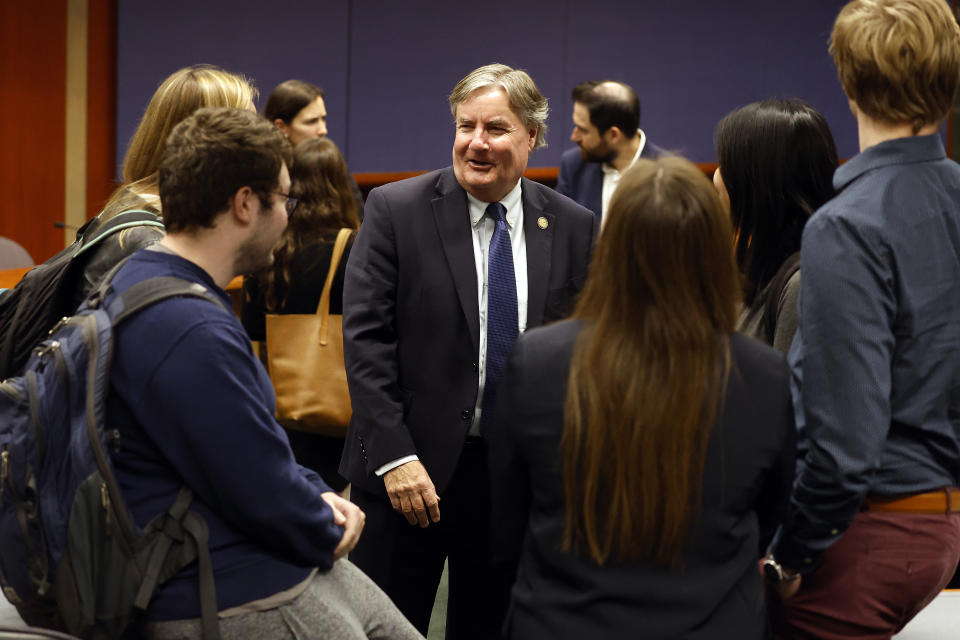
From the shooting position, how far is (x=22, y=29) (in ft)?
21.8

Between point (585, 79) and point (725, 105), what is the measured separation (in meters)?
0.95

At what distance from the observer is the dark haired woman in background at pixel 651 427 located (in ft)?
4.52

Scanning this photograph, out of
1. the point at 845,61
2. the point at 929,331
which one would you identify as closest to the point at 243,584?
the point at 929,331

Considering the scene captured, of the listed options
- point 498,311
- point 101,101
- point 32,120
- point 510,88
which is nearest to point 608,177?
point 510,88

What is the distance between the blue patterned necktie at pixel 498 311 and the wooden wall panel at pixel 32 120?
5.37 meters

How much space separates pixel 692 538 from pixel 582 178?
3930 millimetres

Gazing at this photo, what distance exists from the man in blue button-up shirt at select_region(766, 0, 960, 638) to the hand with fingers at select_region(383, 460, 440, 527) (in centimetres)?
75

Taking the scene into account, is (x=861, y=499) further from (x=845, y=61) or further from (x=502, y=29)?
(x=502, y=29)

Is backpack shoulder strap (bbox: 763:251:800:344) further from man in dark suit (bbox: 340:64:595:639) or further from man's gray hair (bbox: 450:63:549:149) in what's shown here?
man's gray hair (bbox: 450:63:549:149)

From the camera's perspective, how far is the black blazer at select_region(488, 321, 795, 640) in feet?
4.61

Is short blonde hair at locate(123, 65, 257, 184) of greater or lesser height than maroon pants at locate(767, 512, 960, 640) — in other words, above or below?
above

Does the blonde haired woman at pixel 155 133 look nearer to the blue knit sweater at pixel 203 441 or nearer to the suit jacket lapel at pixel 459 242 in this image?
the suit jacket lapel at pixel 459 242

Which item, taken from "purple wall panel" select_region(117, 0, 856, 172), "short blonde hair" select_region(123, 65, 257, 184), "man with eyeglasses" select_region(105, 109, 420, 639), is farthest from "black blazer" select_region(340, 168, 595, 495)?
"purple wall panel" select_region(117, 0, 856, 172)

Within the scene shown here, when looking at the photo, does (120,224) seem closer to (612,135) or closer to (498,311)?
(498,311)
